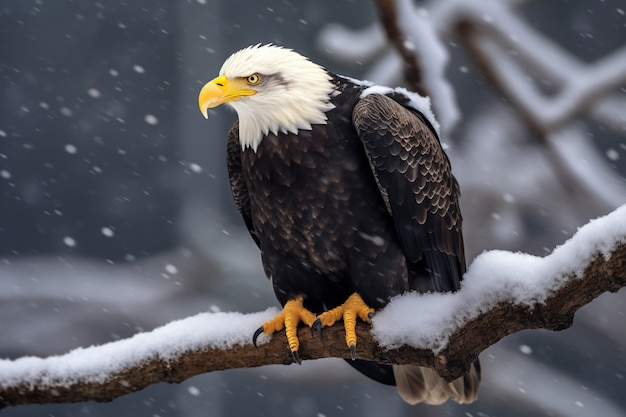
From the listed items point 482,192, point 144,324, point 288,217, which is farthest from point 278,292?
point 144,324

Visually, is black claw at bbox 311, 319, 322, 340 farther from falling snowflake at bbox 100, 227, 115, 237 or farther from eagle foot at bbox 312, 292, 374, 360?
falling snowflake at bbox 100, 227, 115, 237

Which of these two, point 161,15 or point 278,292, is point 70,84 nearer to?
point 161,15

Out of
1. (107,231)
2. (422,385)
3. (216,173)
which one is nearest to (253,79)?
(422,385)

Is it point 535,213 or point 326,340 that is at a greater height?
point 535,213

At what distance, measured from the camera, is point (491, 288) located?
9.72ft

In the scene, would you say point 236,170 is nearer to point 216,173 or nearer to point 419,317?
point 419,317

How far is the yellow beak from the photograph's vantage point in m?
3.67

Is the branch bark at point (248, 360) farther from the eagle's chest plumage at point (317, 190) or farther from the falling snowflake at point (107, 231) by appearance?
the falling snowflake at point (107, 231)

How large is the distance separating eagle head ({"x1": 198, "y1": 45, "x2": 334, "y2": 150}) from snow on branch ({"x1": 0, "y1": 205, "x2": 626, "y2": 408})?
0.72m

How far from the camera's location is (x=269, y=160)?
3717 millimetres

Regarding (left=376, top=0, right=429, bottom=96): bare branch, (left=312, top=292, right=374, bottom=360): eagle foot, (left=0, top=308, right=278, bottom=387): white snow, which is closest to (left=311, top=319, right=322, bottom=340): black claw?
(left=312, top=292, right=374, bottom=360): eagle foot

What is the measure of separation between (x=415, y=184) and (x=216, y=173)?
11.9 feet

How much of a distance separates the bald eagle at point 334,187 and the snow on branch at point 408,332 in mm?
121

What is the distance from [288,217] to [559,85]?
1.97m
